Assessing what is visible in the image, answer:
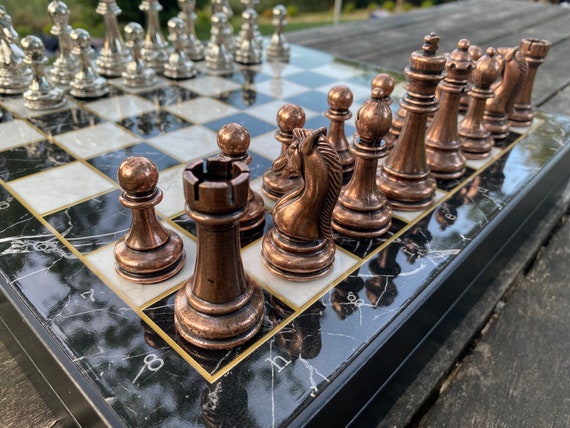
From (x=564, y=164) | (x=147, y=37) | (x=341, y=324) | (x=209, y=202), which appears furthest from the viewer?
(x=147, y=37)

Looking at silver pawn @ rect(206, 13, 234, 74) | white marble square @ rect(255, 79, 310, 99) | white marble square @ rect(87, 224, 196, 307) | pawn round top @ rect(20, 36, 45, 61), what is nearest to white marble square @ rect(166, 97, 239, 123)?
white marble square @ rect(255, 79, 310, 99)

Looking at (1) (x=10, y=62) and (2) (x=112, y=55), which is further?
(2) (x=112, y=55)

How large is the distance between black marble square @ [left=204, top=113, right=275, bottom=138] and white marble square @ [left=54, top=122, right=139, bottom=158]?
31 cm

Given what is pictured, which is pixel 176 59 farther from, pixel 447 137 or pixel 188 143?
pixel 447 137

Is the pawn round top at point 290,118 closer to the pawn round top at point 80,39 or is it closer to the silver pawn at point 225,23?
the pawn round top at point 80,39

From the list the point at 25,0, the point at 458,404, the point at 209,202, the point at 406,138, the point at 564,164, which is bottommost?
the point at 25,0

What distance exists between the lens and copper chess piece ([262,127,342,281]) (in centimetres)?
95

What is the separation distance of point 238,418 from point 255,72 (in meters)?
2.00

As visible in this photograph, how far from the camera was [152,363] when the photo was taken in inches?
33.6

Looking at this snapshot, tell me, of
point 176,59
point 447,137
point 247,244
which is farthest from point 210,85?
point 247,244

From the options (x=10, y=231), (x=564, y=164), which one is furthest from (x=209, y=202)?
(x=564, y=164)

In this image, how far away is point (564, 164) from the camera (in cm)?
181

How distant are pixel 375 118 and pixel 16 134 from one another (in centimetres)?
130

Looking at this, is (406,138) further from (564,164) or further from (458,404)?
(564,164)
